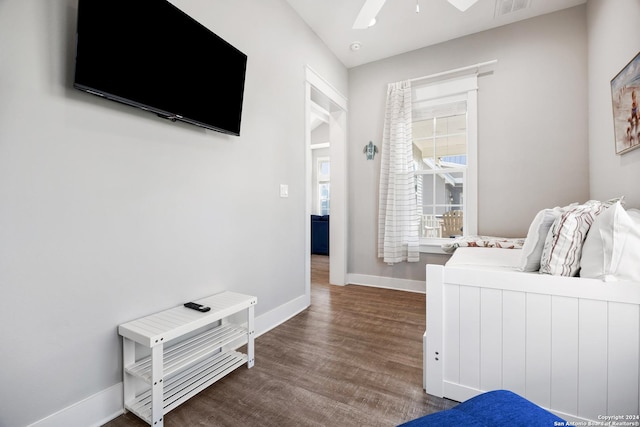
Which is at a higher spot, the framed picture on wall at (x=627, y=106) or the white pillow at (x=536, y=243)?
the framed picture on wall at (x=627, y=106)

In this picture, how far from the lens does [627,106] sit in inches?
74.2

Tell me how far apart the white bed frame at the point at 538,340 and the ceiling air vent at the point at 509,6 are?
2729mm

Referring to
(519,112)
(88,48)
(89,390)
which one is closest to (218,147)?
(88,48)

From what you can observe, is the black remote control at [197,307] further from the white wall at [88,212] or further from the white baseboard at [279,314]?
the white baseboard at [279,314]

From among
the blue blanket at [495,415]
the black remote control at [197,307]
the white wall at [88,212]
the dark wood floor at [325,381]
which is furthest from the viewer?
the black remote control at [197,307]

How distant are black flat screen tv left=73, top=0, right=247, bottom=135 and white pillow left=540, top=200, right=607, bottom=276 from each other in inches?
76.2

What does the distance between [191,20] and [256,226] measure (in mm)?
1394

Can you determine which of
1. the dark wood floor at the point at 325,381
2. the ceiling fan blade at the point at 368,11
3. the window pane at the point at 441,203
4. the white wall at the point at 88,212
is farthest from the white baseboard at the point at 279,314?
the ceiling fan blade at the point at 368,11

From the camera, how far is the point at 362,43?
10.8 feet

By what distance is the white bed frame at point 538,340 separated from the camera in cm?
115

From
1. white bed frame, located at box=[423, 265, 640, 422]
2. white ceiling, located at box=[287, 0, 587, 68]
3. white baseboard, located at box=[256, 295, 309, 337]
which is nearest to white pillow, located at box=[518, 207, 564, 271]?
white bed frame, located at box=[423, 265, 640, 422]

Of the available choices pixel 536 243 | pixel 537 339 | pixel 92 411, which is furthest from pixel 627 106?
pixel 92 411

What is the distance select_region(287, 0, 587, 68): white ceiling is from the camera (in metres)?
2.69

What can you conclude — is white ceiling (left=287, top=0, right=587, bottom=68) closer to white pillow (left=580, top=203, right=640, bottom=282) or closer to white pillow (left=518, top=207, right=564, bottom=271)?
white pillow (left=518, top=207, right=564, bottom=271)
